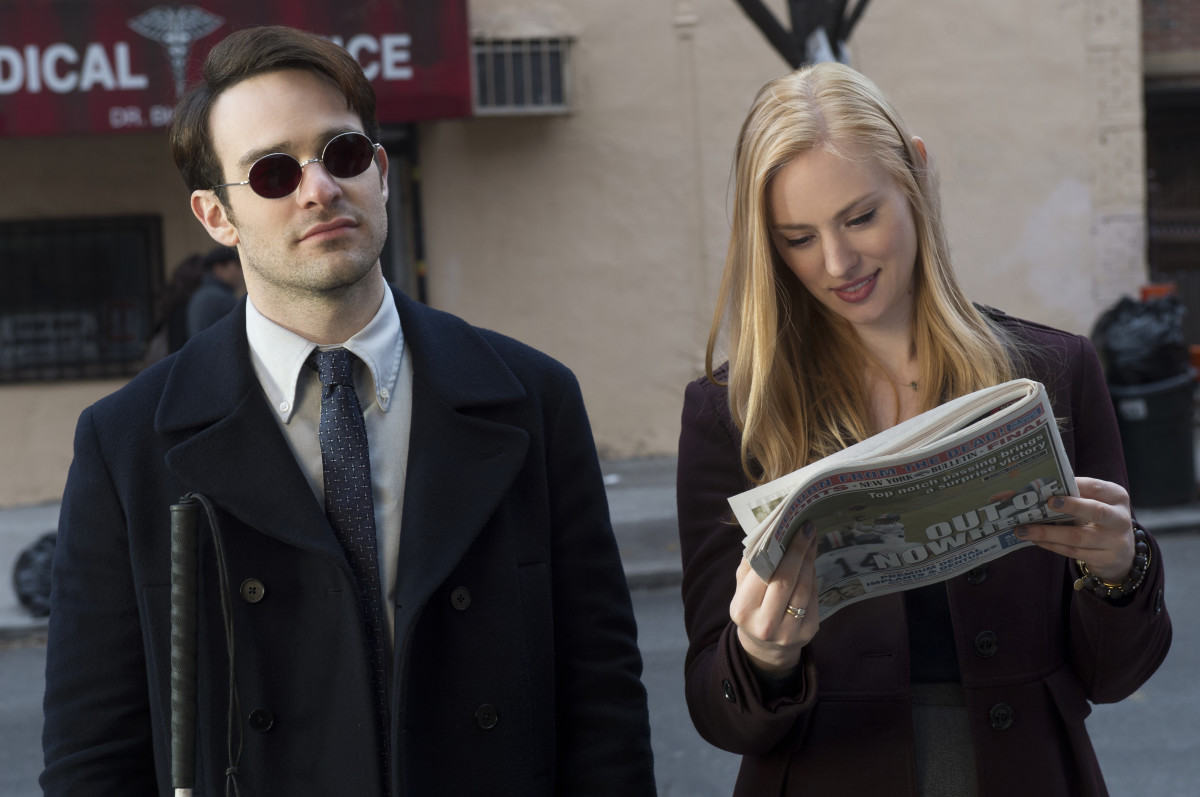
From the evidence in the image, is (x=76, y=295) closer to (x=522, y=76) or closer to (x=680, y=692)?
(x=522, y=76)

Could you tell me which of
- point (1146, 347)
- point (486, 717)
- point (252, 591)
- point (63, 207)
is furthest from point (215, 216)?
point (63, 207)

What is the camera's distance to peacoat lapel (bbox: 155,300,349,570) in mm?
2115

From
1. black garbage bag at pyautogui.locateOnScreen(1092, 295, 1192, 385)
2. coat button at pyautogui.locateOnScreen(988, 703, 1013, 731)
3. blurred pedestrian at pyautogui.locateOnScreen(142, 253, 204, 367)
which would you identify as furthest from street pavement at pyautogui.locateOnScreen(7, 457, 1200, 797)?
coat button at pyautogui.locateOnScreen(988, 703, 1013, 731)

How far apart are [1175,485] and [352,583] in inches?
340

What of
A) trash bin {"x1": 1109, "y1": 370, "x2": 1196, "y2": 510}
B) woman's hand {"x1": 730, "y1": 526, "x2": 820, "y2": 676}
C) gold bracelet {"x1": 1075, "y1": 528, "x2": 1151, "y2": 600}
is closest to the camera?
woman's hand {"x1": 730, "y1": 526, "x2": 820, "y2": 676}

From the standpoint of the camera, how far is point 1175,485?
945 centimetres

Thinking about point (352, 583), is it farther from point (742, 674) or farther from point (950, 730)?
point (950, 730)

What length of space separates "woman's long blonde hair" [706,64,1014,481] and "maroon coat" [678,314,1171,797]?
3.5 inches

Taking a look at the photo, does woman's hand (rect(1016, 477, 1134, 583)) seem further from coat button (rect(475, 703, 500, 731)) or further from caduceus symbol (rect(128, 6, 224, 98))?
caduceus symbol (rect(128, 6, 224, 98))

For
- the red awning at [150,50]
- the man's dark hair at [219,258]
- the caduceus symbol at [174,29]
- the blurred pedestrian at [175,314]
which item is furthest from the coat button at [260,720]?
the caduceus symbol at [174,29]

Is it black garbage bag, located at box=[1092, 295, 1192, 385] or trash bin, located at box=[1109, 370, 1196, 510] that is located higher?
black garbage bag, located at box=[1092, 295, 1192, 385]

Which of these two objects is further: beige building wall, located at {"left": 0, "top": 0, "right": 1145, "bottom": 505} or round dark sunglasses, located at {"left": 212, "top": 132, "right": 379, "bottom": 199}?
beige building wall, located at {"left": 0, "top": 0, "right": 1145, "bottom": 505}

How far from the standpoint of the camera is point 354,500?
216 centimetres

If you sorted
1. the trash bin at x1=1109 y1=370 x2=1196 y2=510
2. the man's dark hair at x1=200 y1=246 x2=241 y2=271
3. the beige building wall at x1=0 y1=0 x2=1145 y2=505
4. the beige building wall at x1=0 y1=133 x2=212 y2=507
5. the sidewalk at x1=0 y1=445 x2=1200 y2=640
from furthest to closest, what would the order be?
the beige building wall at x1=0 y1=0 x2=1145 y2=505, the beige building wall at x1=0 y1=133 x2=212 y2=507, the trash bin at x1=1109 y1=370 x2=1196 y2=510, the man's dark hair at x1=200 y1=246 x2=241 y2=271, the sidewalk at x1=0 y1=445 x2=1200 y2=640
